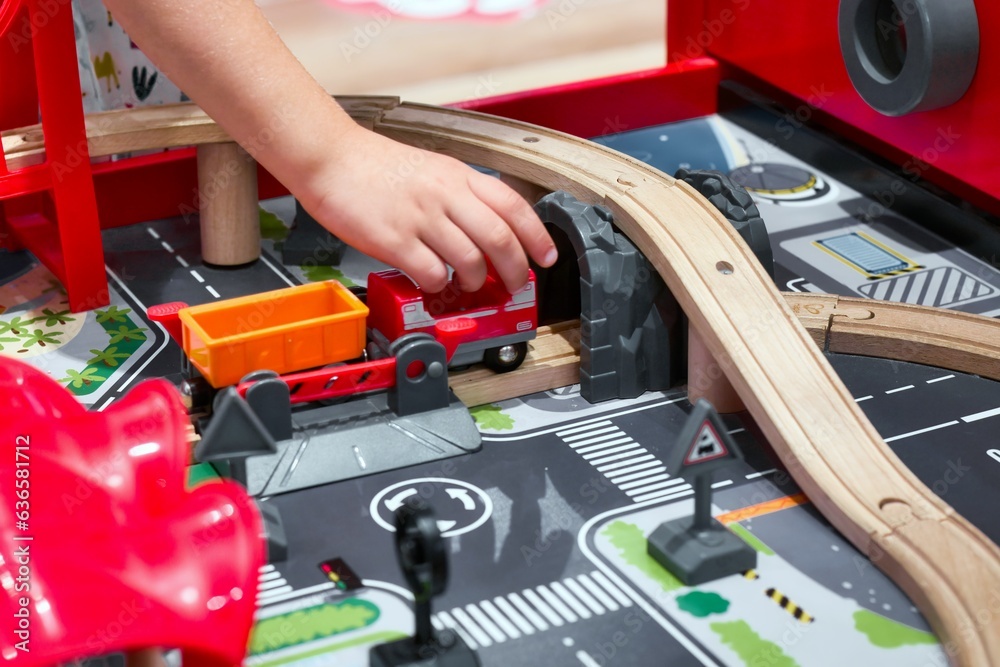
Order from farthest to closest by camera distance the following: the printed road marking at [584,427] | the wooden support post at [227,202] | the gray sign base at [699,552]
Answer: the wooden support post at [227,202]
the printed road marking at [584,427]
the gray sign base at [699,552]

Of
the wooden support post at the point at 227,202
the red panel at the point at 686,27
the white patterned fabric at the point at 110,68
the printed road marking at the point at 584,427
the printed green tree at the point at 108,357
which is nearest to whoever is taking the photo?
the printed road marking at the point at 584,427

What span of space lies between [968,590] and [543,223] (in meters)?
0.56

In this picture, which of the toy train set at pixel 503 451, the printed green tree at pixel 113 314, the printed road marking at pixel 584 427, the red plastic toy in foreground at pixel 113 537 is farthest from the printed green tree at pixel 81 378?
the printed road marking at pixel 584 427

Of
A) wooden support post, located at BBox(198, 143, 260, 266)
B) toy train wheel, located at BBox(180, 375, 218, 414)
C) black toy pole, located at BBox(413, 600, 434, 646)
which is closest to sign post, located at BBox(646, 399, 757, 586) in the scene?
black toy pole, located at BBox(413, 600, 434, 646)

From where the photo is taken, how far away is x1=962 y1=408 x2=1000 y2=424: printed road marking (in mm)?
1271

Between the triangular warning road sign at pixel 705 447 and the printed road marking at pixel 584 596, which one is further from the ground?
the triangular warning road sign at pixel 705 447

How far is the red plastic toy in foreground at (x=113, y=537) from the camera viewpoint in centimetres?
80

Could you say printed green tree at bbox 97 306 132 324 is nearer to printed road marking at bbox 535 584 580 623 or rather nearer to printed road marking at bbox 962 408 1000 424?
printed road marking at bbox 535 584 580 623

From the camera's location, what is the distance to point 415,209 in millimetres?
1184

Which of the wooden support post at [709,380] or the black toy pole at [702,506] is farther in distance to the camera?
the wooden support post at [709,380]

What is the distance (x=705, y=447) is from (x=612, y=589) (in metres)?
0.13

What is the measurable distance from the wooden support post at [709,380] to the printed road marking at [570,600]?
11.9 inches

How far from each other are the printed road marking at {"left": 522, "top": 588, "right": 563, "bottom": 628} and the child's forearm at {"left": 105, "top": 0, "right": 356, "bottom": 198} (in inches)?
15.9

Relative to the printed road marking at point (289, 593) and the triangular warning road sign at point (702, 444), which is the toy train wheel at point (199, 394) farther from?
the triangular warning road sign at point (702, 444)
